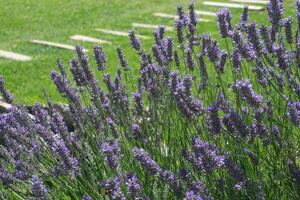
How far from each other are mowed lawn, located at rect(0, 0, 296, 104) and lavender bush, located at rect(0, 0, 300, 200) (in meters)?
3.34

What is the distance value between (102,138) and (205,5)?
340 inches

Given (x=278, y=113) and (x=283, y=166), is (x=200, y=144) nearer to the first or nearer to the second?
(x=283, y=166)

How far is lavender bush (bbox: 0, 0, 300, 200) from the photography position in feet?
8.53

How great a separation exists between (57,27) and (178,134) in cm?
777

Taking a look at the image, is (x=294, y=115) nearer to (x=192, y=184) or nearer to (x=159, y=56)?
(x=192, y=184)

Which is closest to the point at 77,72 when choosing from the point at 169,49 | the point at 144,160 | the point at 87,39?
the point at 169,49

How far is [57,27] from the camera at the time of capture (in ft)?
36.3

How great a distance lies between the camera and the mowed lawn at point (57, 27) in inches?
316

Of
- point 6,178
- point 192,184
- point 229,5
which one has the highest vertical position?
point 192,184

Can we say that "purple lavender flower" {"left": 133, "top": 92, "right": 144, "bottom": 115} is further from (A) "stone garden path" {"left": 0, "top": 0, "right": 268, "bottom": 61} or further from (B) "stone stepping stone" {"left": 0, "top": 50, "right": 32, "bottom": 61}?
(B) "stone stepping stone" {"left": 0, "top": 50, "right": 32, "bottom": 61}

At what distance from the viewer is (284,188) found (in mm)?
2922

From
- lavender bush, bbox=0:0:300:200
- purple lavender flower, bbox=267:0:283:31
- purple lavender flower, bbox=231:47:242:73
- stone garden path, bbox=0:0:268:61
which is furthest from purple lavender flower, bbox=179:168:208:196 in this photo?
stone garden path, bbox=0:0:268:61

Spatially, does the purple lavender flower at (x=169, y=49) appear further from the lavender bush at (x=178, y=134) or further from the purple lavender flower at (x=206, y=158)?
the purple lavender flower at (x=206, y=158)

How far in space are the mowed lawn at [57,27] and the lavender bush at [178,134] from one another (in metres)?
3.34
